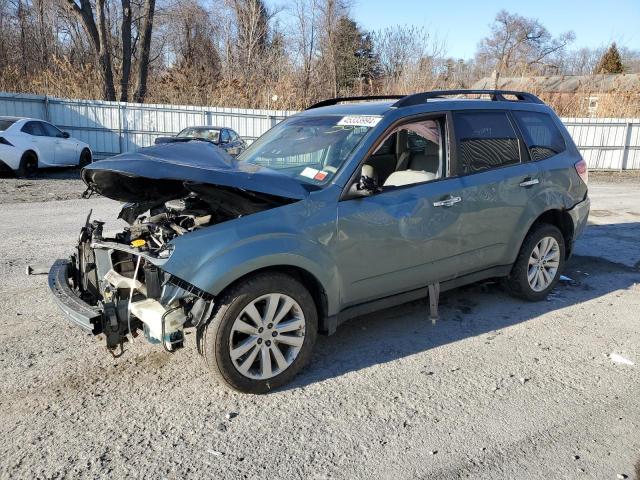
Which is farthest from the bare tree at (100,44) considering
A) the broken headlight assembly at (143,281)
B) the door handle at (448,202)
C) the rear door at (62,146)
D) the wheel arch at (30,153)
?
the door handle at (448,202)

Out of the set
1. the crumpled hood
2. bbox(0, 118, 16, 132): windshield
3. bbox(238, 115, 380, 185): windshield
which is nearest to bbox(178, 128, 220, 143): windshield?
bbox(0, 118, 16, 132): windshield

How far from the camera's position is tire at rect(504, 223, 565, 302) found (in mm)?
5070

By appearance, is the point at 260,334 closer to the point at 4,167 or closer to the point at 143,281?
the point at 143,281

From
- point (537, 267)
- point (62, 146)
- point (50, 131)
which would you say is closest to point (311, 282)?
point (537, 267)

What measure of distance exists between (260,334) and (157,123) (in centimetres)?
1899

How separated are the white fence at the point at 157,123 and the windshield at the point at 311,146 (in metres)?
16.6

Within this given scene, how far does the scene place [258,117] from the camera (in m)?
21.2

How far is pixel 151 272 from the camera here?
3.21 m

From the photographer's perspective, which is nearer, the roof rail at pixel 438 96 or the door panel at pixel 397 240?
the door panel at pixel 397 240

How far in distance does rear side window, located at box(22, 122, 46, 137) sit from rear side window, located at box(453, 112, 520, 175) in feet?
42.9

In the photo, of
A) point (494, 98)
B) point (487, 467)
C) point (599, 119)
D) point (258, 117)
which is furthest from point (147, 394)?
point (599, 119)

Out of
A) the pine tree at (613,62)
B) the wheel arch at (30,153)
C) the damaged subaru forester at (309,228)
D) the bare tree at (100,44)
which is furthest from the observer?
the pine tree at (613,62)

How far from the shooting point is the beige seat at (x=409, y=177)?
4262mm

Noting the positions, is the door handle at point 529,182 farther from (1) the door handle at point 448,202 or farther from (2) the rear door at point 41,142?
(2) the rear door at point 41,142
